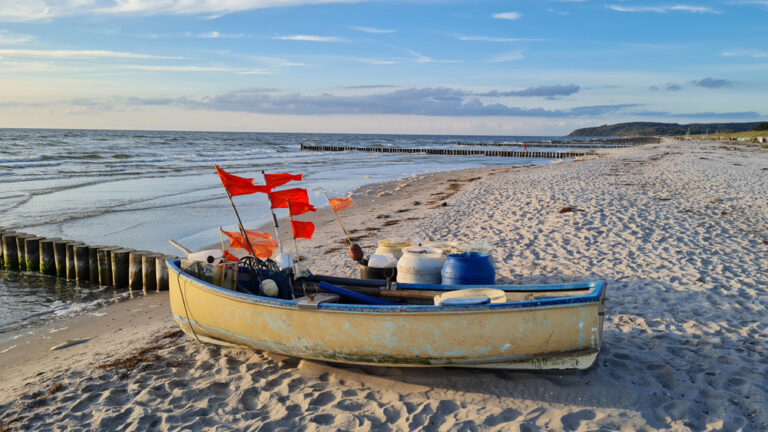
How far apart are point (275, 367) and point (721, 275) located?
273 inches

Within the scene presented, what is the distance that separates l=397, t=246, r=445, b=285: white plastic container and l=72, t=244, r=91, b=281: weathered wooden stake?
6333 mm

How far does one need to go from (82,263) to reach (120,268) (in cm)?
98

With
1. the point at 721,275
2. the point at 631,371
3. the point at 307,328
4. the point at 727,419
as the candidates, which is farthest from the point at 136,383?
the point at 721,275

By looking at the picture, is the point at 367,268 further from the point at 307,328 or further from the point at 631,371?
the point at 631,371

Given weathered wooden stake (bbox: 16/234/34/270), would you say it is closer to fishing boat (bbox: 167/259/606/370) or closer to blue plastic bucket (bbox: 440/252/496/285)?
fishing boat (bbox: 167/259/606/370)

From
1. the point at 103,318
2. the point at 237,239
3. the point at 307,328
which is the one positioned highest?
the point at 237,239

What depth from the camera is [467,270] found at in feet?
22.1

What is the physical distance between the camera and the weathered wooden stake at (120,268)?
374 inches

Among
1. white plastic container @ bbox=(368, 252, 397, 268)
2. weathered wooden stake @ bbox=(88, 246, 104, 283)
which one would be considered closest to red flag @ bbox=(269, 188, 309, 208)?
white plastic container @ bbox=(368, 252, 397, 268)

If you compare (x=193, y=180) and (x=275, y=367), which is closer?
(x=275, y=367)

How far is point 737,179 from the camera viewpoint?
→ 67.5ft

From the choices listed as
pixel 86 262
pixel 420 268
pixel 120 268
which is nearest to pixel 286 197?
pixel 420 268

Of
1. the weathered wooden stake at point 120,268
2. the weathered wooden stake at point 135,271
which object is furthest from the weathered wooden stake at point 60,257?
the weathered wooden stake at point 135,271

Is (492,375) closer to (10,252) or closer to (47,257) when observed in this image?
(47,257)
